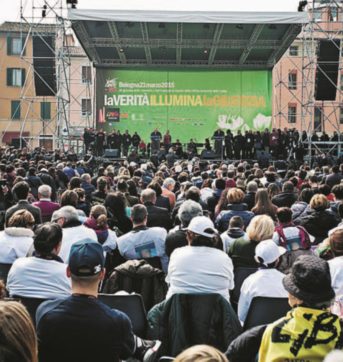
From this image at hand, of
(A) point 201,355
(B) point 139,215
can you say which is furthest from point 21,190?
(A) point 201,355

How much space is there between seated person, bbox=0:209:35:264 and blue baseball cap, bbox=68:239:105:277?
2.22 m

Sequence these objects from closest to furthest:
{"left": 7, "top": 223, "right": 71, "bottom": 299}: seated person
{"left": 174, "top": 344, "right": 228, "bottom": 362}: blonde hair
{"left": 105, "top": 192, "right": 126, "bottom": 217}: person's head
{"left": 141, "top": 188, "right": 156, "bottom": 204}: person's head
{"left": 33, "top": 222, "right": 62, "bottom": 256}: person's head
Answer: {"left": 174, "top": 344, "right": 228, "bottom": 362}: blonde hair → {"left": 7, "top": 223, "right": 71, "bottom": 299}: seated person → {"left": 33, "top": 222, "right": 62, "bottom": 256}: person's head → {"left": 141, "top": 188, "right": 156, "bottom": 204}: person's head → {"left": 105, "top": 192, "right": 126, "bottom": 217}: person's head

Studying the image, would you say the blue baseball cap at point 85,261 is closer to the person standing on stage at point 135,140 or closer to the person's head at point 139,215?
the person's head at point 139,215

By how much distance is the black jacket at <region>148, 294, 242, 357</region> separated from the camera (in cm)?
416

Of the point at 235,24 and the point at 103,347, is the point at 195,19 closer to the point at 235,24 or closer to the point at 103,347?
the point at 235,24

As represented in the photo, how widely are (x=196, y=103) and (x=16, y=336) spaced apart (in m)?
24.3

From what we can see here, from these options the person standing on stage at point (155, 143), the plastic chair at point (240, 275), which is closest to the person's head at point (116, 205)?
the plastic chair at point (240, 275)

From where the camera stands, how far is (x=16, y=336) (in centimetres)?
211

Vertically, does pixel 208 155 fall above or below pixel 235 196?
above

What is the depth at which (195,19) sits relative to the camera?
19.9 metres

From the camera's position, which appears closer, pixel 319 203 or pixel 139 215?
pixel 139 215

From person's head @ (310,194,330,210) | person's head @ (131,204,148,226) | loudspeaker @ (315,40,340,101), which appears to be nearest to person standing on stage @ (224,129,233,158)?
loudspeaker @ (315,40,340,101)

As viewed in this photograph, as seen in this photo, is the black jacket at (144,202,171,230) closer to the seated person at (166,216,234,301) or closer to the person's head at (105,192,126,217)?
the person's head at (105,192,126,217)

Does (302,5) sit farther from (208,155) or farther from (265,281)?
(265,281)
